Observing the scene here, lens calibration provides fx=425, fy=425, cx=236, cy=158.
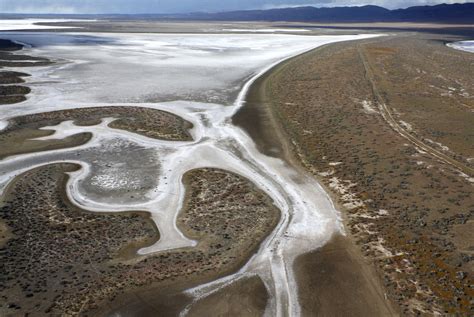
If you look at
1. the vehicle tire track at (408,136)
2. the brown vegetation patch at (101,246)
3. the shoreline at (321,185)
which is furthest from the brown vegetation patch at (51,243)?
the vehicle tire track at (408,136)

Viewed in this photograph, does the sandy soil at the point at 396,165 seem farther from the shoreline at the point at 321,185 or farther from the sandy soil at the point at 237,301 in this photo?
the sandy soil at the point at 237,301

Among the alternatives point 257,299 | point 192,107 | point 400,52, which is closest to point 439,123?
point 192,107

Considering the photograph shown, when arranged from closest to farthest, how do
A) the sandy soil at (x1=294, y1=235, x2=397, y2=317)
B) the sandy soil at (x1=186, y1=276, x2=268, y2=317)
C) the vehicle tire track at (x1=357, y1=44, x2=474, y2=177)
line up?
the sandy soil at (x1=186, y1=276, x2=268, y2=317) → the sandy soil at (x1=294, y1=235, x2=397, y2=317) → the vehicle tire track at (x1=357, y1=44, x2=474, y2=177)

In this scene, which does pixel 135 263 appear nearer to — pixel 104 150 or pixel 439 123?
pixel 104 150

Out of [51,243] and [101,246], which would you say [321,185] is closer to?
[101,246]

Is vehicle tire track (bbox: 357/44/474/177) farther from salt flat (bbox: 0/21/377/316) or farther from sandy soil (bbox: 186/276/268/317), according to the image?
sandy soil (bbox: 186/276/268/317)

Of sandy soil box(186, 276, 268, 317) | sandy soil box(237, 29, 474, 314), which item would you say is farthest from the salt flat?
sandy soil box(237, 29, 474, 314)
